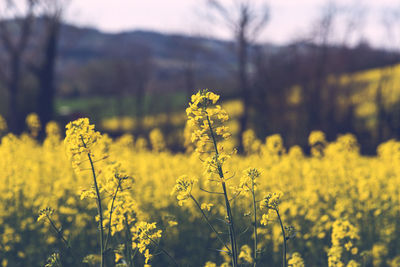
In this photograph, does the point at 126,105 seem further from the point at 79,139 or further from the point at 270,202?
the point at 270,202

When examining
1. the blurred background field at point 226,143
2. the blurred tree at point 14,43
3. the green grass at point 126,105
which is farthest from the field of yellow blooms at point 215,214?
the green grass at point 126,105

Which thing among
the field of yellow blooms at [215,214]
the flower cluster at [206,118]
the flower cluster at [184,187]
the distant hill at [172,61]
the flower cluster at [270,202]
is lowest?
the field of yellow blooms at [215,214]

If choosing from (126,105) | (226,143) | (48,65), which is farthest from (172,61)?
(226,143)

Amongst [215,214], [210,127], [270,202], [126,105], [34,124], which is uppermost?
[126,105]

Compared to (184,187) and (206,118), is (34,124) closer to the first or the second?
(184,187)

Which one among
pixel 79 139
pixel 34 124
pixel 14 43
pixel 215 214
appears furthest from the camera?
pixel 14 43

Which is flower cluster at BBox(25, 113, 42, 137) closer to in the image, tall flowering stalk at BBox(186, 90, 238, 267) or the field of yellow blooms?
the field of yellow blooms

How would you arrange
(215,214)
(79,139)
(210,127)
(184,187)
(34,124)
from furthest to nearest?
(34,124), (215,214), (79,139), (184,187), (210,127)

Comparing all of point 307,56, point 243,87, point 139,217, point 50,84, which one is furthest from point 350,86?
point 139,217

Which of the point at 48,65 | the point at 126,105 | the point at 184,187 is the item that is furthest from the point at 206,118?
the point at 126,105

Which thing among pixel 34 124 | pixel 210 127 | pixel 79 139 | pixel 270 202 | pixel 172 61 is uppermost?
→ pixel 172 61

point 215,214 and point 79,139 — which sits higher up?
point 79,139

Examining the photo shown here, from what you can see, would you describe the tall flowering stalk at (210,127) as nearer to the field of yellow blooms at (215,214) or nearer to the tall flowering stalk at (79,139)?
the tall flowering stalk at (79,139)

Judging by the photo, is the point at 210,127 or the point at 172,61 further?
the point at 172,61
